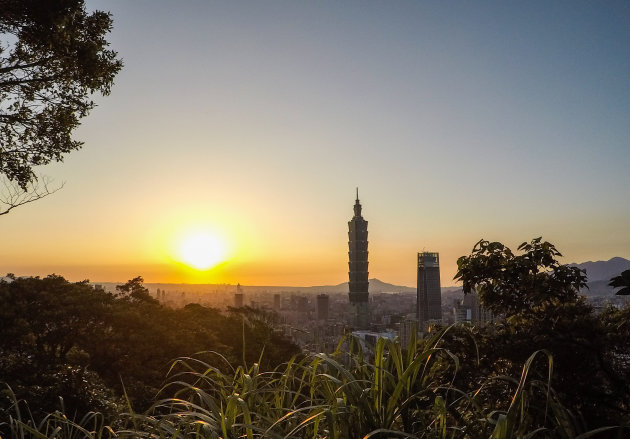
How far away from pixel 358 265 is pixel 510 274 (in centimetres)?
13093

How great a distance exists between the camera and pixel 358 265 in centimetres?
13562

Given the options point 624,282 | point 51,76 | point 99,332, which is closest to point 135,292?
point 99,332

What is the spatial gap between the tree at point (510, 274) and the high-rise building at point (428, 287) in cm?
12108

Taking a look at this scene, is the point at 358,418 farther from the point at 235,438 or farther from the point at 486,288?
the point at 486,288

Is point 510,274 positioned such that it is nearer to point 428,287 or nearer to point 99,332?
point 99,332

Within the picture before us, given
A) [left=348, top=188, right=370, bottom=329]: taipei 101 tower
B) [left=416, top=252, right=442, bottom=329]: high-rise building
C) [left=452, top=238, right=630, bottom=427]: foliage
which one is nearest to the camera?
[left=452, top=238, right=630, bottom=427]: foliage

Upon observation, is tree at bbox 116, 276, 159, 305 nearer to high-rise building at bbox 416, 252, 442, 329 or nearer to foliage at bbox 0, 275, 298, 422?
foliage at bbox 0, 275, 298, 422

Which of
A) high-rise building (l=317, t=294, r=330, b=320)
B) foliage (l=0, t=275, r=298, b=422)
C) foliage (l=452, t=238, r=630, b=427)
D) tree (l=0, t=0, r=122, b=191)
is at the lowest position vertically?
high-rise building (l=317, t=294, r=330, b=320)

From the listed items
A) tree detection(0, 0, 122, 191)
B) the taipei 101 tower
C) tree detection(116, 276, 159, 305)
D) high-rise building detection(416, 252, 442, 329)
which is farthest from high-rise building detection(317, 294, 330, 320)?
tree detection(0, 0, 122, 191)

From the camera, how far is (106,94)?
804 cm

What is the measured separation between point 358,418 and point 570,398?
359 cm

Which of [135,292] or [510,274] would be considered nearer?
[510,274]

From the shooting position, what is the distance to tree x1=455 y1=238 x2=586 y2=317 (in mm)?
5418

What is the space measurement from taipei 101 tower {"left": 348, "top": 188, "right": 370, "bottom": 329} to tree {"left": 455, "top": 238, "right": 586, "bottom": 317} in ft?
417
